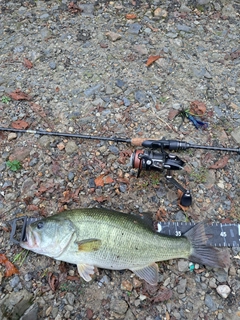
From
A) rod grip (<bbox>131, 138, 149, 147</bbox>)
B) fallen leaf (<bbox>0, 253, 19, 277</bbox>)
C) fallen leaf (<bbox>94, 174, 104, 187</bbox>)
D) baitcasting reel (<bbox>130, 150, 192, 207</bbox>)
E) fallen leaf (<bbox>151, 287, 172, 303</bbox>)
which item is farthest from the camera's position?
rod grip (<bbox>131, 138, 149, 147</bbox>)

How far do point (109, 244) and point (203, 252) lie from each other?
1092 millimetres

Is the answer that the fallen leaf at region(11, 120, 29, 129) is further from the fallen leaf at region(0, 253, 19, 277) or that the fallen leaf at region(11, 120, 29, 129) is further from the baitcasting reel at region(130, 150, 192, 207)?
the fallen leaf at region(0, 253, 19, 277)

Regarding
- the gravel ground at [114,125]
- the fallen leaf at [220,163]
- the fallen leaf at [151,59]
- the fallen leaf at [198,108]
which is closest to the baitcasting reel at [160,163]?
the gravel ground at [114,125]

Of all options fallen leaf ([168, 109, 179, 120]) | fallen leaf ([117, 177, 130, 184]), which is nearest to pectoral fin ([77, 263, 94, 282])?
fallen leaf ([117, 177, 130, 184])

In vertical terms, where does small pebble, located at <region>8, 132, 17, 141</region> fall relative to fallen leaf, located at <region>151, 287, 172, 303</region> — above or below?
above

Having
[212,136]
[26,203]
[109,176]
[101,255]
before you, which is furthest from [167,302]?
[212,136]

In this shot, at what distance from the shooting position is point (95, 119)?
18.9 feet

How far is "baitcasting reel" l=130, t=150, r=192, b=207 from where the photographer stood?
4754mm

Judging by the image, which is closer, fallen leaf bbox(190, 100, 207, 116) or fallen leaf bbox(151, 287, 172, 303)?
fallen leaf bbox(151, 287, 172, 303)

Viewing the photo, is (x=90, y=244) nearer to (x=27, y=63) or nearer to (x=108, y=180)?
(x=108, y=180)

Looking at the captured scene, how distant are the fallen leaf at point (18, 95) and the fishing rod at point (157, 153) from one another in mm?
701

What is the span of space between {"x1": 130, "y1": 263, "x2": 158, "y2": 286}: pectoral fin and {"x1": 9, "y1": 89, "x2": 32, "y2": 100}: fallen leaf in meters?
→ 3.17

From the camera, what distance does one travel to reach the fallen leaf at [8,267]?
4406 millimetres

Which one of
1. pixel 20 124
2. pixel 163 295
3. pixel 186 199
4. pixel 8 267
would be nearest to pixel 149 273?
pixel 163 295
